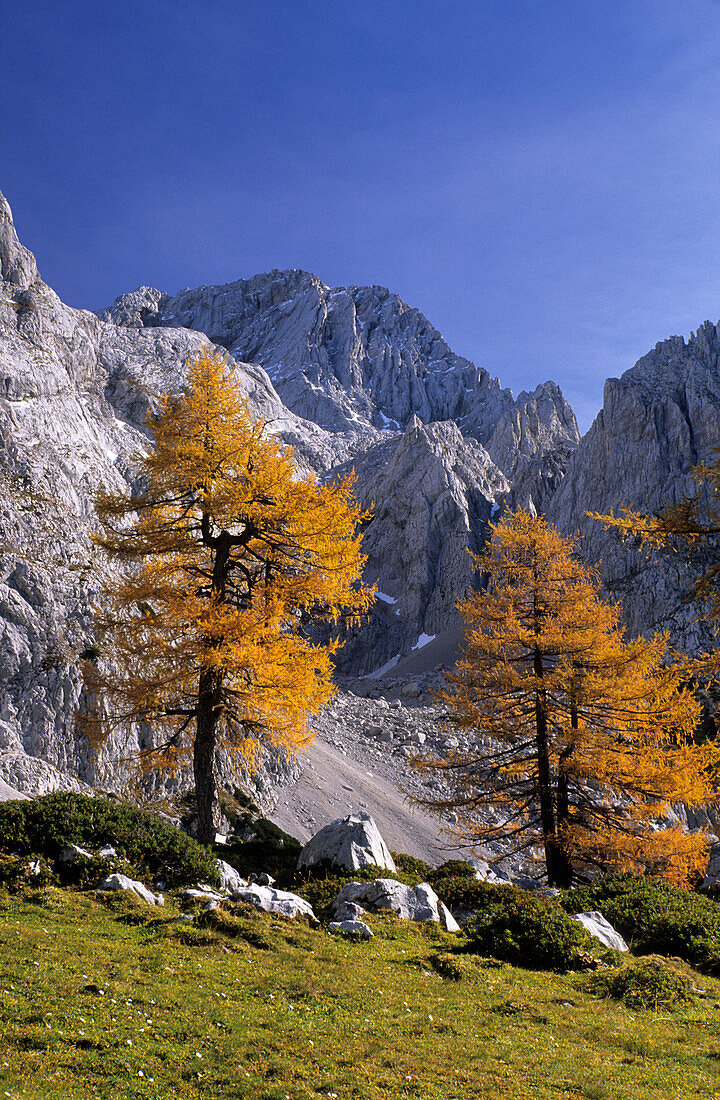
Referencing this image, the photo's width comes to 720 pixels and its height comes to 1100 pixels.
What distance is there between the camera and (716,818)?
3662 cm

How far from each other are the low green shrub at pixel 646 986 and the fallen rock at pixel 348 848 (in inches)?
267

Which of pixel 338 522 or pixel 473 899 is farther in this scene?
pixel 473 899

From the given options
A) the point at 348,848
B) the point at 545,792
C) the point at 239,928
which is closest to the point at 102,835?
the point at 239,928

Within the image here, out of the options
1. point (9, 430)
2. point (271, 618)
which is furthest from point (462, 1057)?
point (9, 430)

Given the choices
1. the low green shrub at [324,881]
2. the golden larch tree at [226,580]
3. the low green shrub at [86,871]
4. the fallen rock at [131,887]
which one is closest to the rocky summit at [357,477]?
the golden larch tree at [226,580]

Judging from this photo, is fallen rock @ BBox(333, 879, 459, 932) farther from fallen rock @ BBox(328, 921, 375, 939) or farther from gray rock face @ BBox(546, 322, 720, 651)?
gray rock face @ BBox(546, 322, 720, 651)

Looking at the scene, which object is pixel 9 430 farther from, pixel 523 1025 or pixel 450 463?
pixel 450 463

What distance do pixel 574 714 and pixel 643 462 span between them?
89.7 metres

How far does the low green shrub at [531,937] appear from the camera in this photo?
34.6ft

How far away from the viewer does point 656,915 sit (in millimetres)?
12633

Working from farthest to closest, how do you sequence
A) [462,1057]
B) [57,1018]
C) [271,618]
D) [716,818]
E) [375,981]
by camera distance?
[716,818]
[271,618]
[375,981]
[462,1057]
[57,1018]

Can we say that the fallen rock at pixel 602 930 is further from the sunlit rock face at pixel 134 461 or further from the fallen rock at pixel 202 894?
the sunlit rock face at pixel 134 461

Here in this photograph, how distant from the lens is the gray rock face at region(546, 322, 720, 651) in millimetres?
84125

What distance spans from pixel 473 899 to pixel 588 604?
8663mm
